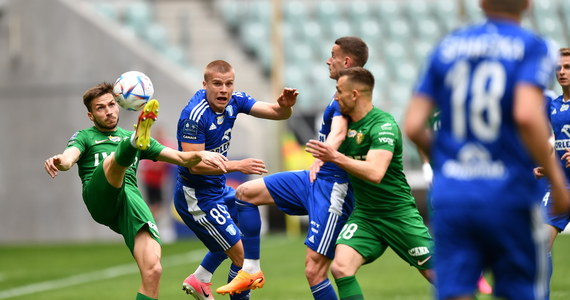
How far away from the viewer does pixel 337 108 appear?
7.51 metres

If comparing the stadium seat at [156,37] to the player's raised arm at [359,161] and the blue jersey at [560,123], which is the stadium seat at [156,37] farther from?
the player's raised arm at [359,161]

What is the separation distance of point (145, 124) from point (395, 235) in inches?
82.1

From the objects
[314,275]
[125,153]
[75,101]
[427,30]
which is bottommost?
[314,275]

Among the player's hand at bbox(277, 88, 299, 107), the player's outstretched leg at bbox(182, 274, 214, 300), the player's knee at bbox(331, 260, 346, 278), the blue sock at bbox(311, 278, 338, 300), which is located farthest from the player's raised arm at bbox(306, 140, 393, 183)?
the player's outstretched leg at bbox(182, 274, 214, 300)

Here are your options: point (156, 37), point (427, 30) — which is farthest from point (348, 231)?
point (427, 30)

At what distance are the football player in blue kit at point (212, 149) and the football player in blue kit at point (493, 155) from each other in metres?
3.58

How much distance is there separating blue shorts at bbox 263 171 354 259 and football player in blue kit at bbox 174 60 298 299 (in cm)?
52

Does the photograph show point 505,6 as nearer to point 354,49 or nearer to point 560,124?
point 354,49

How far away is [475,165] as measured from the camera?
4570mm

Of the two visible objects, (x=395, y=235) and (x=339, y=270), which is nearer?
(x=339, y=270)

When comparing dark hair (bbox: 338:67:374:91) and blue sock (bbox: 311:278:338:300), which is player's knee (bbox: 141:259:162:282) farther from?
dark hair (bbox: 338:67:374:91)

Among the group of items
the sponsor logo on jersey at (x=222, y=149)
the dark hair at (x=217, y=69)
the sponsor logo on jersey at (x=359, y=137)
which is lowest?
the sponsor logo on jersey at (x=359, y=137)

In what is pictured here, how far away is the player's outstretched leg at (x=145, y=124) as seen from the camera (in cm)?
669

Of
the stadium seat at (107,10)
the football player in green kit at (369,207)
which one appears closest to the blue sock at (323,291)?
the football player in green kit at (369,207)
